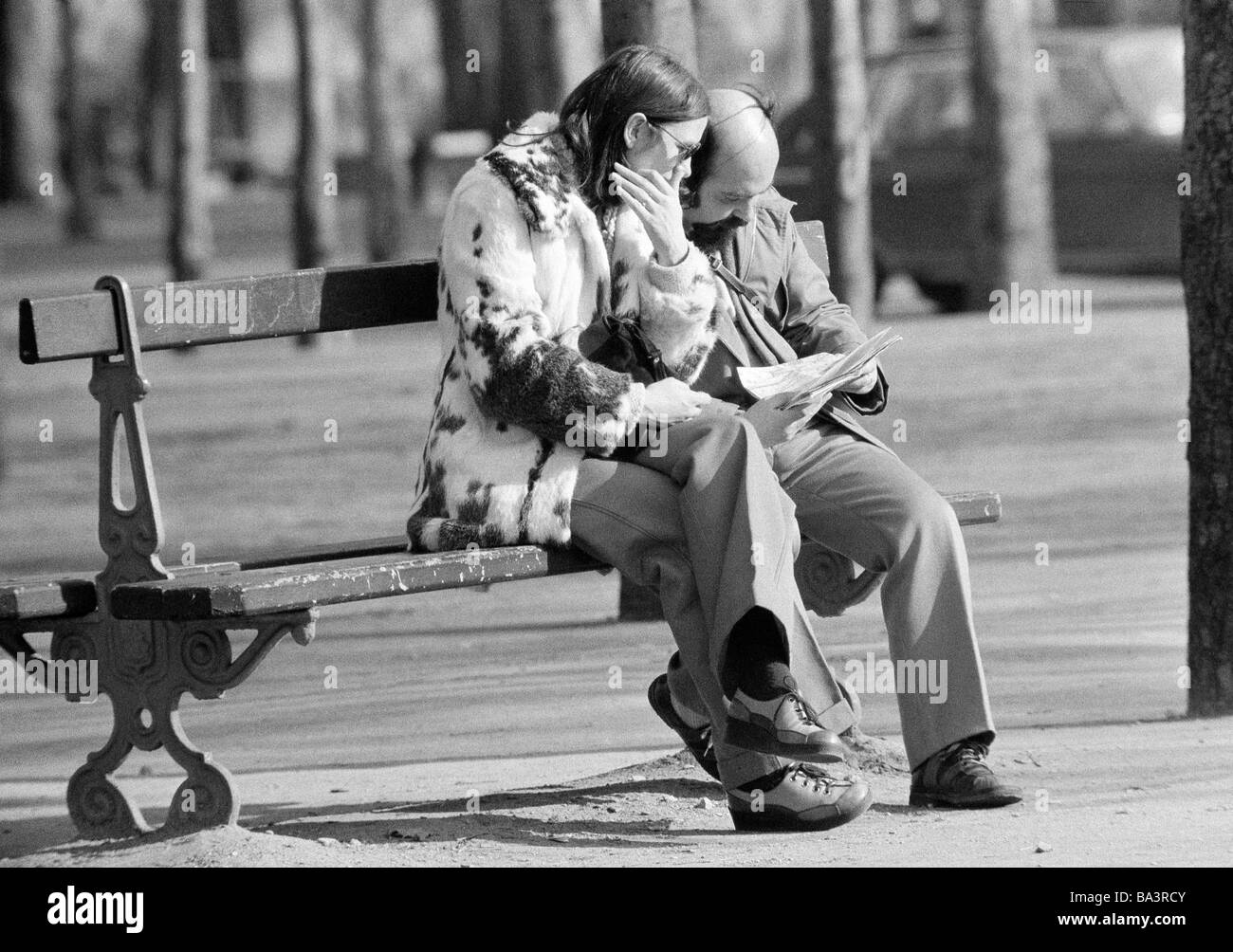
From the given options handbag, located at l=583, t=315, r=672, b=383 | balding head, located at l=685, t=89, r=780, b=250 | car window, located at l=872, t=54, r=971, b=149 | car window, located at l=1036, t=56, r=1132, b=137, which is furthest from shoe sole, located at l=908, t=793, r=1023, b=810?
car window, located at l=1036, t=56, r=1132, b=137

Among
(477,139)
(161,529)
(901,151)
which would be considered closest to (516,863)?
(161,529)

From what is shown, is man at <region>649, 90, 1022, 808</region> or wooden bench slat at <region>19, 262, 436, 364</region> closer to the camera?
wooden bench slat at <region>19, 262, 436, 364</region>

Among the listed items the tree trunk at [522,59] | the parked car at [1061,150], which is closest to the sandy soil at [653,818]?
the tree trunk at [522,59]

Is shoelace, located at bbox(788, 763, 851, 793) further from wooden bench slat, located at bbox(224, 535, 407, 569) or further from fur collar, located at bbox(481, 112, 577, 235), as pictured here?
fur collar, located at bbox(481, 112, 577, 235)

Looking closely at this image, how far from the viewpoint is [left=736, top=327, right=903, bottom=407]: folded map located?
16.0ft

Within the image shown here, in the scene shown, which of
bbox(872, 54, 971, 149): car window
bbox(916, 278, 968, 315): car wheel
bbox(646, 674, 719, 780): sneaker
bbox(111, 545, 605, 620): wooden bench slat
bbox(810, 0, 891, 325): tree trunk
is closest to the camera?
bbox(111, 545, 605, 620): wooden bench slat

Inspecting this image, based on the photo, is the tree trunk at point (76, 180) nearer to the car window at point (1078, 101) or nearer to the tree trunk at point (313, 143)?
the tree trunk at point (313, 143)

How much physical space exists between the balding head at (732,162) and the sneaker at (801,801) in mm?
1307

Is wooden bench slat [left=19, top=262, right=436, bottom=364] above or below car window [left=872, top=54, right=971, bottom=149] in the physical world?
below

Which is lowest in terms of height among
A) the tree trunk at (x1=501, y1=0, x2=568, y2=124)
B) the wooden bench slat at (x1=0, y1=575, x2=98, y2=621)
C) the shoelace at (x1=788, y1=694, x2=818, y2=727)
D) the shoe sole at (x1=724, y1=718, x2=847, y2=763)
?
the shoe sole at (x1=724, y1=718, x2=847, y2=763)

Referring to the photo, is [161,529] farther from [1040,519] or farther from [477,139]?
[477,139]

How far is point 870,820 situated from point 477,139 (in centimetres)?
3382

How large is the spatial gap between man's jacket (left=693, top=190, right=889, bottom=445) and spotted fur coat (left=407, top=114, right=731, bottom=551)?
0.24 meters

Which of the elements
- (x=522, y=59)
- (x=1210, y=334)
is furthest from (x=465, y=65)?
(x=1210, y=334)
